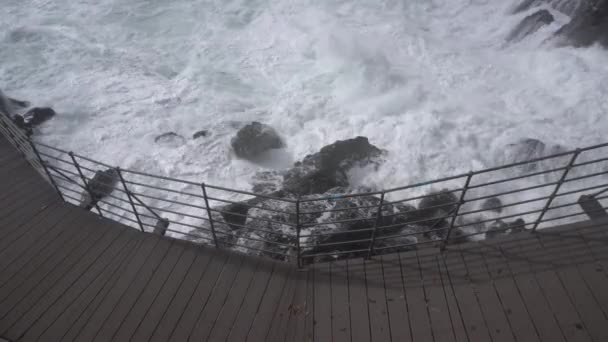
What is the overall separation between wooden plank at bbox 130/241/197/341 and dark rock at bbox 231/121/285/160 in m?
7.10

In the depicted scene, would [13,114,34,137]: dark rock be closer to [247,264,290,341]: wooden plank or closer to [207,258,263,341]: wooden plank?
[207,258,263,341]: wooden plank

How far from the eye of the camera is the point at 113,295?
19.1 feet

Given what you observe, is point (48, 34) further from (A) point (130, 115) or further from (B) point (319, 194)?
(B) point (319, 194)

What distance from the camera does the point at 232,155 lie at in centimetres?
1344

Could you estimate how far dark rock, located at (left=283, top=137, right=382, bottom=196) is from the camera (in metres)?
11.2

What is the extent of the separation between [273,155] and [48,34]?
1697 centimetres

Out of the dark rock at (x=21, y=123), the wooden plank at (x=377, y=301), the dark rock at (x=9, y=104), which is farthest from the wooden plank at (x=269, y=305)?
the dark rock at (x=9, y=104)

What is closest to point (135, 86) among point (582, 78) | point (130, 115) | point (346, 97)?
point (130, 115)

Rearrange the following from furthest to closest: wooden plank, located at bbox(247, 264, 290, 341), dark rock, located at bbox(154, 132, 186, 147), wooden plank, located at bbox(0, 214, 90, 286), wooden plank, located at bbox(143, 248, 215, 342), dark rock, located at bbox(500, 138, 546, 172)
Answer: dark rock, located at bbox(154, 132, 186, 147) → dark rock, located at bbox(500, 138, 546, 172) → wooden plank, located at bbox(0, 214, 90, 286) → wooden plank, located at bbox(143, 248, 215, 342) → wooden plank, located at bbox(247, 264, 290, 341)

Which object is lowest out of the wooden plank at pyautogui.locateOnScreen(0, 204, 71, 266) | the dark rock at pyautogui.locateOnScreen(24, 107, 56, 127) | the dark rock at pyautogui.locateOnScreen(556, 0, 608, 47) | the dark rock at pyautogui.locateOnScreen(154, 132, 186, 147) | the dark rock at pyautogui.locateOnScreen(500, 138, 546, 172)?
the dark rock at pyautogui.locateOnScreen(500, 138, 546, 172)

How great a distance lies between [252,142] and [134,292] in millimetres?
8004

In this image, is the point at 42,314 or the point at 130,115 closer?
the point at 42,314

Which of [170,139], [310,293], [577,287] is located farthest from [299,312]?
[170,139]

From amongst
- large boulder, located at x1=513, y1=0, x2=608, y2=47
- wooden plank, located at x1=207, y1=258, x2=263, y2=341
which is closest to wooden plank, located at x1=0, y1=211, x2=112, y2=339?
wooden plank, located at x1=207, y1=258, x2=263, y2=341
